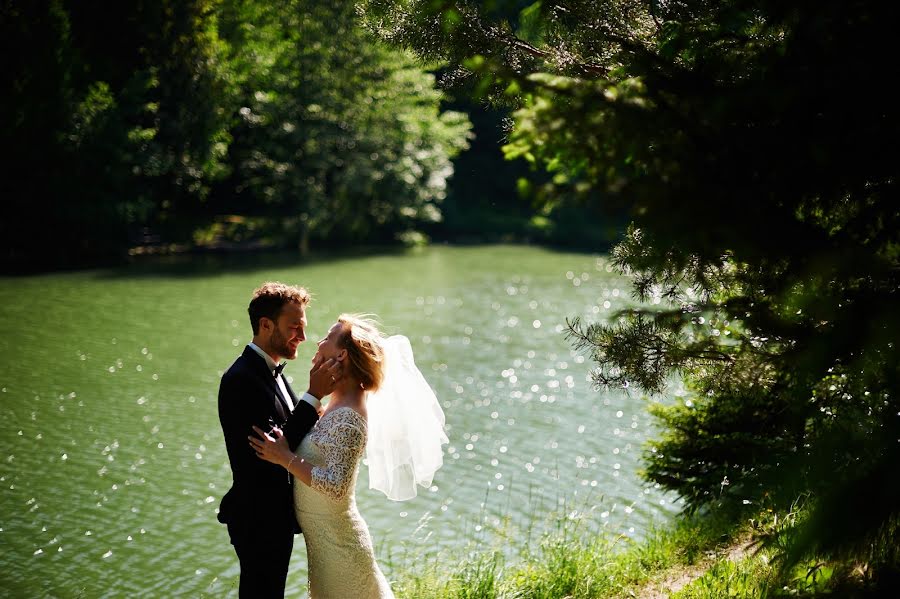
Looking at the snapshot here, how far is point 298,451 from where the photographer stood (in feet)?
15.1

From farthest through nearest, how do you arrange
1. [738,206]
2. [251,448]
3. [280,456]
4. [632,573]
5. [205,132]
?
1. [205,132]
2. [632,573]
3. [251,448]
4. [280,456]
5. [738,206]

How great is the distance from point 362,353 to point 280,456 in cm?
71

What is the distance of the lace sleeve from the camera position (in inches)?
174

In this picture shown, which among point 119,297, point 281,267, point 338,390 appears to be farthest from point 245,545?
point 281,267

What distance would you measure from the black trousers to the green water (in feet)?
10.0

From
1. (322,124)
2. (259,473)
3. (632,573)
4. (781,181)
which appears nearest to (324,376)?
(259,473)

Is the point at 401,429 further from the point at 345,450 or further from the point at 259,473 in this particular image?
the point at 259,473

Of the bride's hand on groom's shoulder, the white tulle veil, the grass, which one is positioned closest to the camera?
the bride's hand on groom's shoulder

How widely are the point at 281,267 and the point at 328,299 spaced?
23.6 ft

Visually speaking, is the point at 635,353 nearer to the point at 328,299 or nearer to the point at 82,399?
the point at 82,399

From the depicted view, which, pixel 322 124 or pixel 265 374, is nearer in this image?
pixel 265 374

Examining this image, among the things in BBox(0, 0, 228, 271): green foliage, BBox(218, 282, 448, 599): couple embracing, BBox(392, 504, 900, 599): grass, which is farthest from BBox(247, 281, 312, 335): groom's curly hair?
BBox(0, 0, 228, 271): green foliage

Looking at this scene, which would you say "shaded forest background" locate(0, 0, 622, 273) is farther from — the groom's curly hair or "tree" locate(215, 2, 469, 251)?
the groom's curly hair

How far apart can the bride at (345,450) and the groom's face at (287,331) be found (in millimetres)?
236
